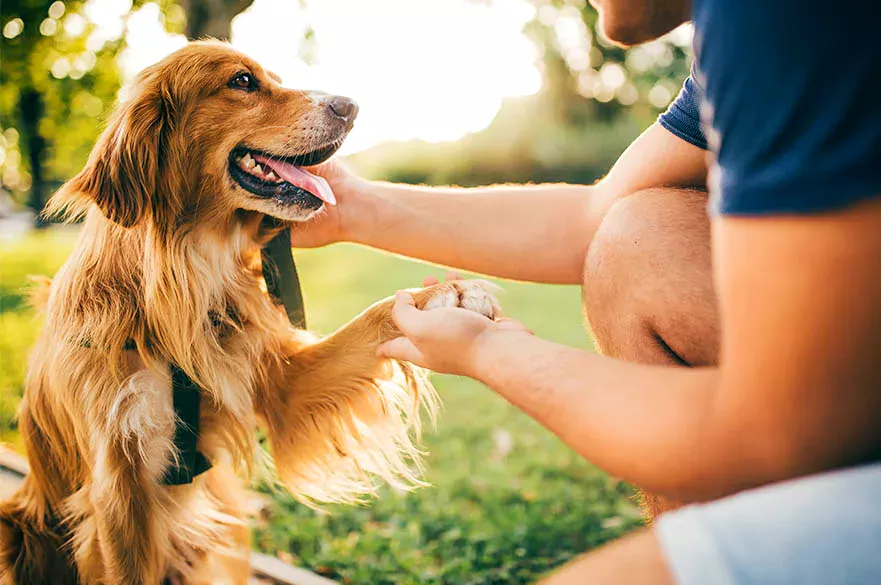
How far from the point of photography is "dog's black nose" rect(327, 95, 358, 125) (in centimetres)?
265

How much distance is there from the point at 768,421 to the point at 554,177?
19.7 m

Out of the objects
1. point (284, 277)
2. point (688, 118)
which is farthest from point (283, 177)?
point (688, 118)

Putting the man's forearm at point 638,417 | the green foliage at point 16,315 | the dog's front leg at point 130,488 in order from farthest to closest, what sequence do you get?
the green foliage at point 16,315 < the dog's front leg at point 130,488 < the man's forearm at point 638,417

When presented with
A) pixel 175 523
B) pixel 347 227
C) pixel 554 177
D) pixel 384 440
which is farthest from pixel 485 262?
pixel 554 177

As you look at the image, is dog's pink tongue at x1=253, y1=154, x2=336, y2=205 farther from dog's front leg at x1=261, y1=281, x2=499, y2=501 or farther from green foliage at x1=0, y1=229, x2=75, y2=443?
green foliage at x1=0, y1=229, x2=75, y2=443

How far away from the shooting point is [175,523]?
2311 mm

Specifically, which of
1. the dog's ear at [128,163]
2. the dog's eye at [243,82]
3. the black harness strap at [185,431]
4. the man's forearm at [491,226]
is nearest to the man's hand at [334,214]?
the man's forearm at [491,226]

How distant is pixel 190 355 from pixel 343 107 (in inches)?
42.1

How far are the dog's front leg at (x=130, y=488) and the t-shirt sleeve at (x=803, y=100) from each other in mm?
1809

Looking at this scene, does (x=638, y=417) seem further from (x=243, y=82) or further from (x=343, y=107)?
(x=243, y=82)

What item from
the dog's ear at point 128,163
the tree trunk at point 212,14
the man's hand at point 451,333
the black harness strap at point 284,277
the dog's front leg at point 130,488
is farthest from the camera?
the tree trunk at point 212,14

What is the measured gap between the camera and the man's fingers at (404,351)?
182 centimetres

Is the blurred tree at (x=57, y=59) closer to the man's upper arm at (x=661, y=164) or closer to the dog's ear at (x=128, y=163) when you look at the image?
the dog's ear at (x=128, y=163)

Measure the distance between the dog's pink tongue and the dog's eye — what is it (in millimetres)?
Result: 258
